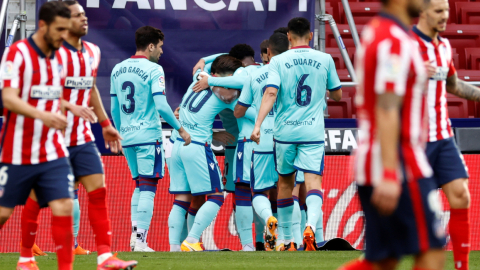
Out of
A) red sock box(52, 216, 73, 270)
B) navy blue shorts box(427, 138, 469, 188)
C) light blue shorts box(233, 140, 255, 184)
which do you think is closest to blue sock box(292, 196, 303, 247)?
light blue shorts box(233, 140, 255, 184)

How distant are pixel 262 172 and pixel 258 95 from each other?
800 mm

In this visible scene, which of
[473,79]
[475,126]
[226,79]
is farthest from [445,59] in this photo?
[473,79]

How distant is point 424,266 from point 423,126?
596mm

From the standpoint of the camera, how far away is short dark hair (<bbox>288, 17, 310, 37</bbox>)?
6855 mm

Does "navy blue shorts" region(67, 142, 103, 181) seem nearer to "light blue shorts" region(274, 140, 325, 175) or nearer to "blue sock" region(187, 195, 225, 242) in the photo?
"light blue shorts" region(274, 140, 325, 175)

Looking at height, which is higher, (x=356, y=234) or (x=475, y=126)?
(x=475, y=126)

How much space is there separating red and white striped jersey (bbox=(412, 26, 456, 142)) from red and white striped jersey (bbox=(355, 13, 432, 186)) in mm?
1713

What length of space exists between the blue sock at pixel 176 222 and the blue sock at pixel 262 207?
30.0 inches

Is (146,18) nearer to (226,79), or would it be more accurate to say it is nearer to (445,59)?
(226,79)

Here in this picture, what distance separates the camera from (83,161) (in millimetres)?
4797

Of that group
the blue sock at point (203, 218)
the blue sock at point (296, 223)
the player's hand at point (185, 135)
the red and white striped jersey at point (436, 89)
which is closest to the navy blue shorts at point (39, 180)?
the red and white striped jersey at point (436, 89)

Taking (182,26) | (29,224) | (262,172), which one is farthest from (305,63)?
(29,224)

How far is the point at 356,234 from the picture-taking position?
866 centimetres

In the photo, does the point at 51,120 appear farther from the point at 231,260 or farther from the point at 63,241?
the point at 231,260
